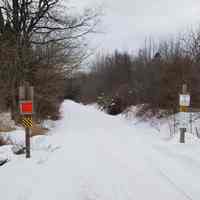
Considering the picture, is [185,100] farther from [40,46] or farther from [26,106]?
[40,46]

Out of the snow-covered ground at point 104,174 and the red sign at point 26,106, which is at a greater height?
the red sign at point 26,106

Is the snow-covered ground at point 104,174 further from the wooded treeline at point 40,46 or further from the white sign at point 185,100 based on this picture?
the wooded treeline at point 40,46

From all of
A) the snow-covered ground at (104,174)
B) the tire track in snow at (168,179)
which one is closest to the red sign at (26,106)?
the snow-covered ground at (104,174)

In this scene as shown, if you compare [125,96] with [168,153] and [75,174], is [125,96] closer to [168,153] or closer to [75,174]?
[168,153]

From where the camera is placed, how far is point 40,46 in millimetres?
13172

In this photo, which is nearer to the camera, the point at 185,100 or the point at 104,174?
the point at 104,174

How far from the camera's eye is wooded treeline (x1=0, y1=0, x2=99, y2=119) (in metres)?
12.0

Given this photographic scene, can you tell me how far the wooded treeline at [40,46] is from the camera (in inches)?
472

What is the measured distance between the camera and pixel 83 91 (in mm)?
44750

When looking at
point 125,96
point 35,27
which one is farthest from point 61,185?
point 125,96

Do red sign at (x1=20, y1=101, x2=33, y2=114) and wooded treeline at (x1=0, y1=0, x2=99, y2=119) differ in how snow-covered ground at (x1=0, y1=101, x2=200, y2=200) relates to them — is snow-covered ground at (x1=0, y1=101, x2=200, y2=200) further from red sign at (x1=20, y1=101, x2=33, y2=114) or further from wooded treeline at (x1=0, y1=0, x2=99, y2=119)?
wooded treeline at (x1=0, y1=0, x2=99, y2=119)

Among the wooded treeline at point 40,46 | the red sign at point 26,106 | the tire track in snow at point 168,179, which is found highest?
the wooded treeline at point 40,46

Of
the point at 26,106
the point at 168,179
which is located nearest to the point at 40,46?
the point at 26,106

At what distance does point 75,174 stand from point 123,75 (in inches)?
1073
